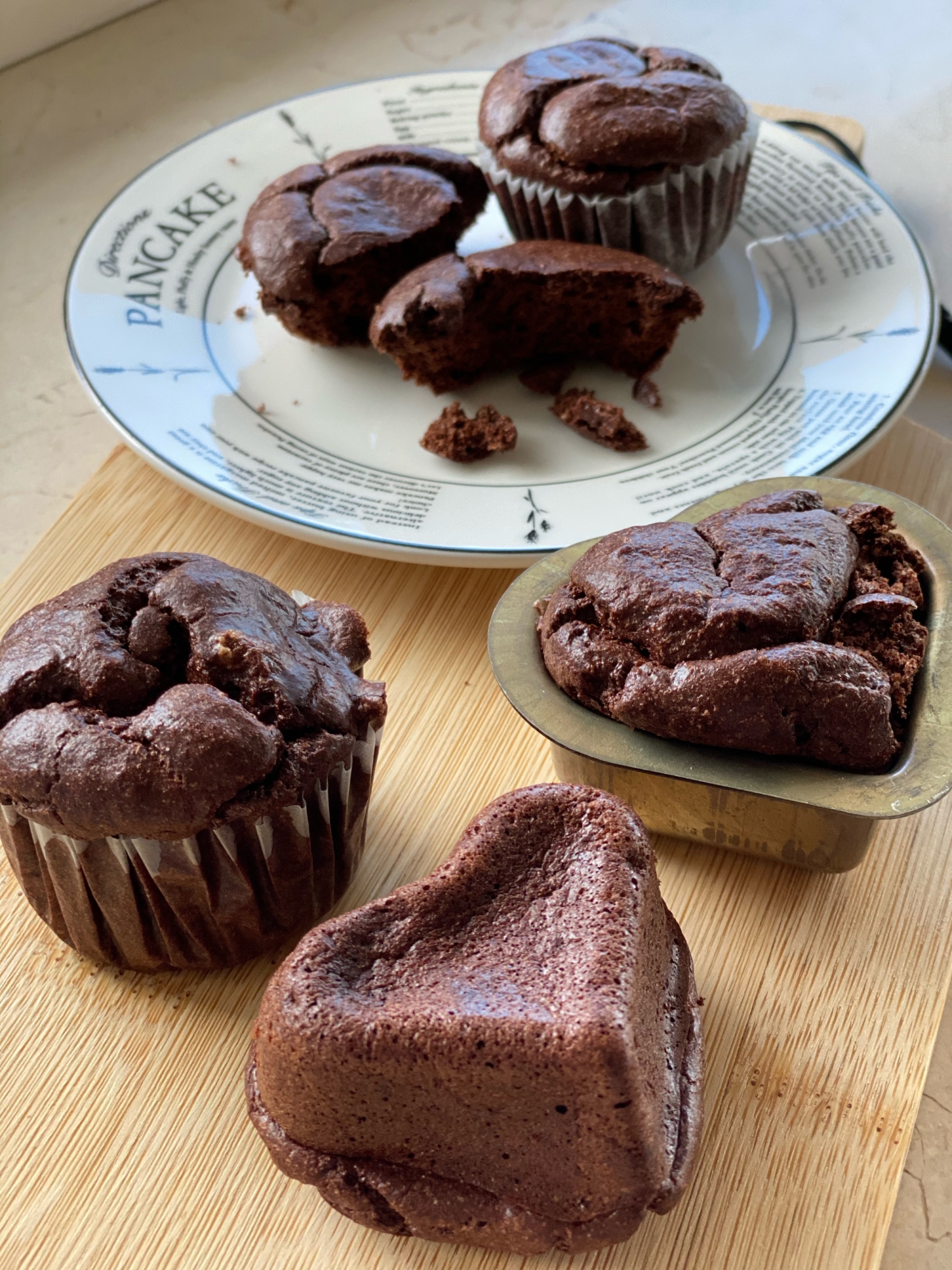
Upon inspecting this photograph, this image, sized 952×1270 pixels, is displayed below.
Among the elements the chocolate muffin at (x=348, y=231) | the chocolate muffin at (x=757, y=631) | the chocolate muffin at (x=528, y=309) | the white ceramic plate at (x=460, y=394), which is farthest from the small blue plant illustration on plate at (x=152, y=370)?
the chocolate muffin at (x=757, y=631)

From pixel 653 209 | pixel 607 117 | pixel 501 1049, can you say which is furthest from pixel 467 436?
pixel 501 1049

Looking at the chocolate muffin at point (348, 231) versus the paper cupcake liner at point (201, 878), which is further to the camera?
the chocolate muffin at point (348, 231)

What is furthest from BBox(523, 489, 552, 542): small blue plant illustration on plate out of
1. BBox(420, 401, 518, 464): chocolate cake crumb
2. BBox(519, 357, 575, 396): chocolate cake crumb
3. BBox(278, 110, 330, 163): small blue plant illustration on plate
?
BBox(278, 110, 330, 163): small blue plant illustration on plate

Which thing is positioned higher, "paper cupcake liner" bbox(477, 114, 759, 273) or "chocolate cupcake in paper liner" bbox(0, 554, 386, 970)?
"chocolate cupcake in paper liner" bbox(0, 554, 386, 970)

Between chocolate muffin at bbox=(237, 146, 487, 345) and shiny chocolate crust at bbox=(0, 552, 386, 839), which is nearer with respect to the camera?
shiny chocolate crust at bbox=(0, 552, 386, 839)

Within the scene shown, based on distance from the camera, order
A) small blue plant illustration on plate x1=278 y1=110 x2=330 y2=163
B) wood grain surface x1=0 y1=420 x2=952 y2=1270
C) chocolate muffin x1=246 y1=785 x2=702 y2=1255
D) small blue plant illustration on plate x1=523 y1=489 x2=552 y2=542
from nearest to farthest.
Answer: chocolate muffin x1=246 y1=785 x2=702 y2=1255 → wood grain surface x1=0 y1=420 x2=952 y2=1270 → small blue plant illustration on plate x1=523 y1=489 x2=552 y2=542 → small blue plant illustration on plate x1=278 y1=110 x2=330 y2=163

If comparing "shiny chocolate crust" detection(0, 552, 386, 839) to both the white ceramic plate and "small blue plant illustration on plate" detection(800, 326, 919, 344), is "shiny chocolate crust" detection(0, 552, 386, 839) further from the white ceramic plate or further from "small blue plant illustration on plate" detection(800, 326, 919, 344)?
"small blue plant illustration on plate" detection(800, 326, 919, 344)

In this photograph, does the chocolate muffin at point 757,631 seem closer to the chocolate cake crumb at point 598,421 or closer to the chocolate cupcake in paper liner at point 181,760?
the chocolate cupcake in paper liner at point 181,760
